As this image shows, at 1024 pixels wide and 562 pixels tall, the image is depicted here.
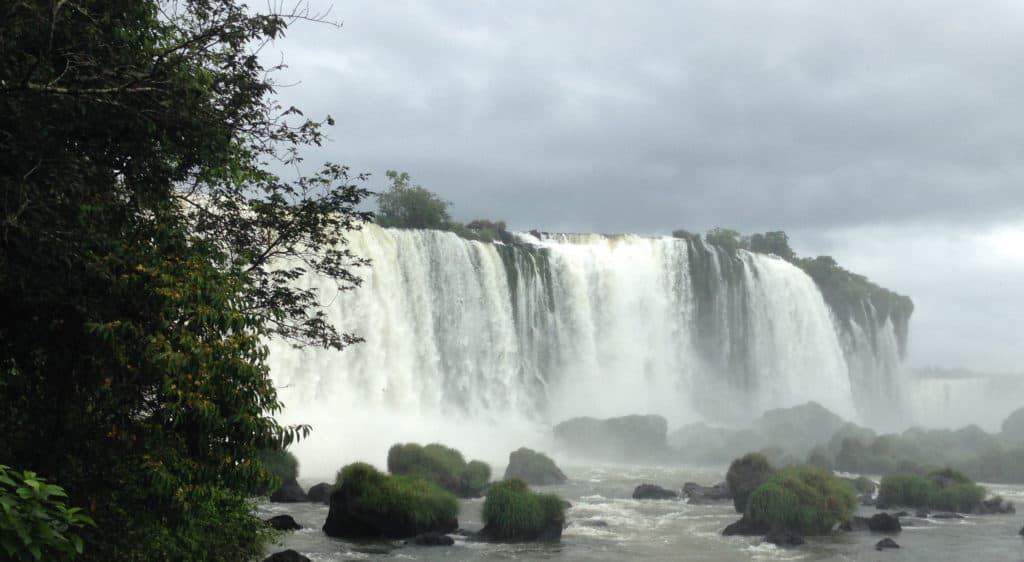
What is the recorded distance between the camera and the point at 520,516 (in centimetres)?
2136

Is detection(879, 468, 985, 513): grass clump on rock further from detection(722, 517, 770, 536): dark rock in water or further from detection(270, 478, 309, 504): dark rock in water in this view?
detection(270, 478, 309, 504): dark rock in water

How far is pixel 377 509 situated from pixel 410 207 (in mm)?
40791

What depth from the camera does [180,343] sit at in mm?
7707

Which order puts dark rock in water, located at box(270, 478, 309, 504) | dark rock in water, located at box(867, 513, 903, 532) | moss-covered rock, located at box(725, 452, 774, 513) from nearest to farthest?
dark rock in water, located at box(867, 513, 903, 532), dark rock in water, located at box(270, 478, 309, 504), moss-covered rock, located at box(725, 452, 774, 513)

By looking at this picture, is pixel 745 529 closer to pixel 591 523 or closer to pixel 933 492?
pixel 591 523

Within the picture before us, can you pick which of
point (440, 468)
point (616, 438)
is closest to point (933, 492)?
point (440, 468)

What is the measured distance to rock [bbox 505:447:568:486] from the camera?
104ft

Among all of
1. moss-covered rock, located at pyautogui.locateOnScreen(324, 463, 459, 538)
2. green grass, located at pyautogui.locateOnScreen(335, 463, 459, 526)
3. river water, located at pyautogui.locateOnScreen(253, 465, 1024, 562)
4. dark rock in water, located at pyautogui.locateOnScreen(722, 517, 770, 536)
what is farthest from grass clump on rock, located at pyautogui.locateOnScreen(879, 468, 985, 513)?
moss-covered rock, located at pyautogui.locateOnScreen(324, 463, 459, 538)

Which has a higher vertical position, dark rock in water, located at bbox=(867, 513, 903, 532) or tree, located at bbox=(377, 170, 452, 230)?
tree, located at bbox=(377, 170, 452, 230)

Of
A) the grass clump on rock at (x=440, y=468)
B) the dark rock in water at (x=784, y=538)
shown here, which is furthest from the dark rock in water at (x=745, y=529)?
the grass clump on rock at (x=440, y=468)

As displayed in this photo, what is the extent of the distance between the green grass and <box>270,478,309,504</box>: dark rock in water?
4.09m

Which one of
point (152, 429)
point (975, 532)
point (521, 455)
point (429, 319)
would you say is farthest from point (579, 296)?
point (152, 429)

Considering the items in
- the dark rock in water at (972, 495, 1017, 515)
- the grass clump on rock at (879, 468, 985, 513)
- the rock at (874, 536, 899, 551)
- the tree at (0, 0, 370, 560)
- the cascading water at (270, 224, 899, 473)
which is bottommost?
the rock at (874, 536, 899, 551)

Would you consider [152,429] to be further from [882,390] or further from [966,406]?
[966,406]
